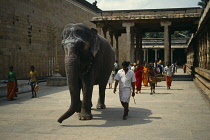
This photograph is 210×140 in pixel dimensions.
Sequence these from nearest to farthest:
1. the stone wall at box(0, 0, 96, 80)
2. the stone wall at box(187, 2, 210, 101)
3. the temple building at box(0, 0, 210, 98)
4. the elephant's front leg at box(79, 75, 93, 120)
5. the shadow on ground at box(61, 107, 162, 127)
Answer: the shadow on ground at box(61, 107, 162, 127), the elephant's front leg at box(79, 75, 93, 120), the stone wall at box(187, 2, 210, 101), the temple building at box(0, 0, 210, 98), the stone wall at box(0, 0, 96, 80)

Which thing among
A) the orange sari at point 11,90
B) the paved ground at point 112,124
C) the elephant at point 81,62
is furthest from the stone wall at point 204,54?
the orange sari at point 11,90

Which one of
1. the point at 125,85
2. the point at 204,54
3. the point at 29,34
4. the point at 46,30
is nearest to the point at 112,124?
the point at 125,85

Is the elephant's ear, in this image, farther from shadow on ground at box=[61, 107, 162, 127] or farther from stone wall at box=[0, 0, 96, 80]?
stone wall at box=[0, 0, 96, 80]

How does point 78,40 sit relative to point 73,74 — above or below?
above

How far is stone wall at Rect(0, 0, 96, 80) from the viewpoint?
17812mm

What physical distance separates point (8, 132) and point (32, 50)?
54.7 ft

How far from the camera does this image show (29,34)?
2117 centimetres

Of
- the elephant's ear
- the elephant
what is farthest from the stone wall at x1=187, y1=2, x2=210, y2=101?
the elephant

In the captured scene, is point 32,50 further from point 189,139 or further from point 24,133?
point 189,139

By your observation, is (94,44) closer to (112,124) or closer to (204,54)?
(112,124)

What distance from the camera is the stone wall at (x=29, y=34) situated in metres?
17.8

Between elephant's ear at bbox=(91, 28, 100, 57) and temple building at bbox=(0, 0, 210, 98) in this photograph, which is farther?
temple building at bbox=(0, 0, 210, 98)

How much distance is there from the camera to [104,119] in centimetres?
684

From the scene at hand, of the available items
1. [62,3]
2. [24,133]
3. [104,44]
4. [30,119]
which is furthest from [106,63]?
[62,3]
